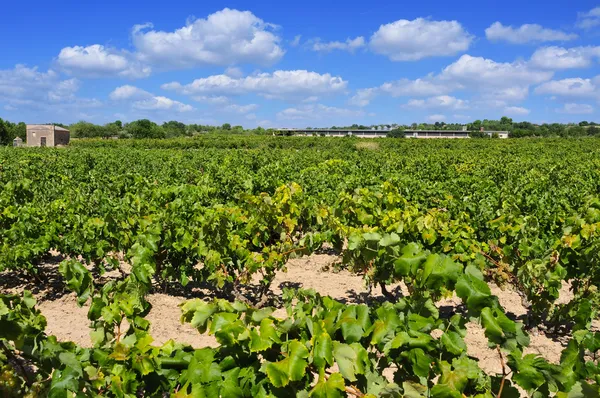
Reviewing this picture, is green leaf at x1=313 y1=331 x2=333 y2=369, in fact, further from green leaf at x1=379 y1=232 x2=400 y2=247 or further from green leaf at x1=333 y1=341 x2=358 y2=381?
green leaf at x1=379 y1=232 x2=400 y2=247

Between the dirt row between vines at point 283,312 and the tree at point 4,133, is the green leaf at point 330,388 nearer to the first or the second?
the dirt row between vines at point 283,312

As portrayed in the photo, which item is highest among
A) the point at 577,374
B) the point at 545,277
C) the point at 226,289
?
the point at 577,374

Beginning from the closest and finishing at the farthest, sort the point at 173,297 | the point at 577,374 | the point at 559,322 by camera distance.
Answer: the point at 577,374, the point at 559,322, the point at 173,297

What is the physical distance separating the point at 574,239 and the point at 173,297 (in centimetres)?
494

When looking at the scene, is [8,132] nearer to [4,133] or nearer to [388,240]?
[4,133]

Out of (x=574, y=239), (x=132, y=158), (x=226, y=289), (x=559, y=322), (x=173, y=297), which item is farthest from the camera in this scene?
(x=132, y=158)

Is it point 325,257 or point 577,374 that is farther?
point 325,257

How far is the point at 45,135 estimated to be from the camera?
65.5 meters

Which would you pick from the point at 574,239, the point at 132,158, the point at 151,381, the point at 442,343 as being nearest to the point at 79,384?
the point at 151,381

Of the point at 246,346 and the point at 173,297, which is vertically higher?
the point at 246,346

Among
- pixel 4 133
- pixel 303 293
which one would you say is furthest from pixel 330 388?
pixel 4 133

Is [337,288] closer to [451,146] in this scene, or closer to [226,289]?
[226,289]

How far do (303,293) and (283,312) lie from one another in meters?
3.61

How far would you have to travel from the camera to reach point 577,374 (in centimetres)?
200
